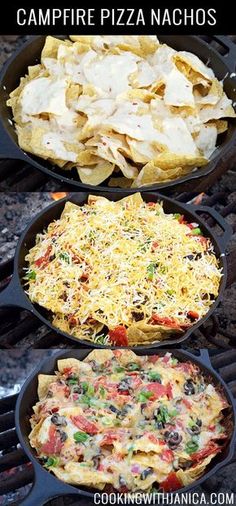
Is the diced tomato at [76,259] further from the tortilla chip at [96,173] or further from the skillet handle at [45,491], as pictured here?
the skillet handle at [45,491]

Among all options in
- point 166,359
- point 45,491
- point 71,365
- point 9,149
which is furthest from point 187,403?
point 9,149

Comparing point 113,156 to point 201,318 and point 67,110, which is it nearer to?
point 67,110

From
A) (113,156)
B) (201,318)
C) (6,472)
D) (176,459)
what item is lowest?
(6,472)

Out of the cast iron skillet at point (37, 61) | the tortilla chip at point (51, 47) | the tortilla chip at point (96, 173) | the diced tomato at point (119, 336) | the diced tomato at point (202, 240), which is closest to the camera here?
the diced tomato at point (119, 336)

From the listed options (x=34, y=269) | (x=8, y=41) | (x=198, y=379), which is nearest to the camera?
(x=198, y=379)

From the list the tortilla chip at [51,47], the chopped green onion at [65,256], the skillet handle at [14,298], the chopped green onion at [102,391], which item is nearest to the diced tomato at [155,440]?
the chopped green onion at [102,391]

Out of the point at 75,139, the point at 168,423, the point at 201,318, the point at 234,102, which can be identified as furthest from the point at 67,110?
the point at 168,423
